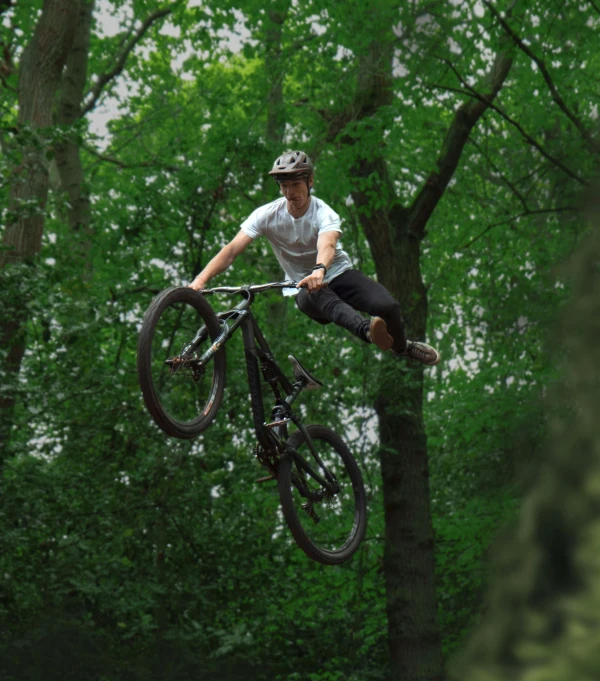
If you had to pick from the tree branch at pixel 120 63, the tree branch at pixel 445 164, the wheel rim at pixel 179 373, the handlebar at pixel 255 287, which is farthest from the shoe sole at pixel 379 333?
the tree branch at pixel 120 63

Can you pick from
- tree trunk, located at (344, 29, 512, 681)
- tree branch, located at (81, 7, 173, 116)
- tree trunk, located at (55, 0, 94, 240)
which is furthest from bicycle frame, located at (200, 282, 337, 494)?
tree branch, located at (81, 7, 173, 116)

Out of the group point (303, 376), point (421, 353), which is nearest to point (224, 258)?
point (303, 376)

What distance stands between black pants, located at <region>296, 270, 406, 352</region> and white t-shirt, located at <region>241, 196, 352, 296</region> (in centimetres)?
9

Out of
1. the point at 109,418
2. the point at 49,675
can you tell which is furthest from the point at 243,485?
the point at 49,675

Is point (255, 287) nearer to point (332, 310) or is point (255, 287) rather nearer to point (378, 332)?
point (332, 310)

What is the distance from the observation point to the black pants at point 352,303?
602 cm

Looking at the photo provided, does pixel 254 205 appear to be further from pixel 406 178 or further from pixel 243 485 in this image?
pixel 406 178

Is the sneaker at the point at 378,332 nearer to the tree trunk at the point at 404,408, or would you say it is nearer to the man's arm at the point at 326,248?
the man's arm at the point at 326,248

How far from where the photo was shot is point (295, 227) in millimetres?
6035

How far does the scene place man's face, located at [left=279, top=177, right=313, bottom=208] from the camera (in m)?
5.83

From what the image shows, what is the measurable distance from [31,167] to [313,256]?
16.9ft

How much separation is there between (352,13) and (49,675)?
821cm

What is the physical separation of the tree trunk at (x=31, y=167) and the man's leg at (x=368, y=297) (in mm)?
4238

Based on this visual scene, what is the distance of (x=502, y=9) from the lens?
41.8 feet
